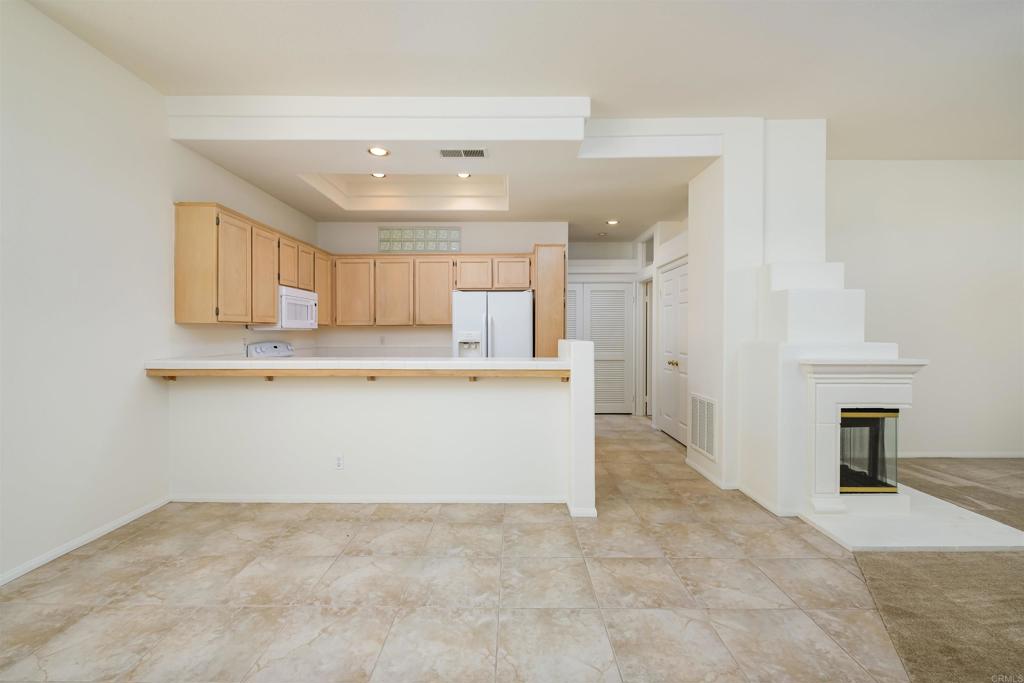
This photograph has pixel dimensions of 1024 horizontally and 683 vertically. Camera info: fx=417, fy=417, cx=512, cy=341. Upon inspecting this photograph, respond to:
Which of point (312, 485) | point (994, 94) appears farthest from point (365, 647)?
point (994, 94)

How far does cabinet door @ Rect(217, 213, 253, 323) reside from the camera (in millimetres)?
3240

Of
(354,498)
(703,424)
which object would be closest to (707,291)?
(703,424)

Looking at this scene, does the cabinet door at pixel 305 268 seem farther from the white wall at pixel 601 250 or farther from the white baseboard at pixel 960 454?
the white baseboard at pixel 960 454

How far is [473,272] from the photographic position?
529 cm

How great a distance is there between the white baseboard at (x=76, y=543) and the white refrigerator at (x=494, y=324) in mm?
2988

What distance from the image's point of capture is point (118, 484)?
2760mm

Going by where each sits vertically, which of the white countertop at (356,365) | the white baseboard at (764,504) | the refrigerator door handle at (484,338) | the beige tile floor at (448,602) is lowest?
the beige tile floor at (448,602)

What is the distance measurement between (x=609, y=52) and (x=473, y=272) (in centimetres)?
303

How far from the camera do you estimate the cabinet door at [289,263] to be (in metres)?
4.12

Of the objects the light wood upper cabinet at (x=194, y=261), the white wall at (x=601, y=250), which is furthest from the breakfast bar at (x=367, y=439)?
the white wall at (x=601, y=250)

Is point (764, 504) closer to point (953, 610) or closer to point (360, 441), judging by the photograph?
point (953, 610)

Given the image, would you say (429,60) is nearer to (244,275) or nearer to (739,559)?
(244,275)

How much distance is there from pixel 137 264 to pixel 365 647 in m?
2.90

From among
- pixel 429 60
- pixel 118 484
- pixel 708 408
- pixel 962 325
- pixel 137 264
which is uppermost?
pixel 429 60
